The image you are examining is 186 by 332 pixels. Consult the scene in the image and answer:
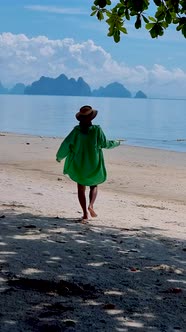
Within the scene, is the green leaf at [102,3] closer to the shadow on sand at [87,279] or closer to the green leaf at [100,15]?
the green leaf at [100,15]

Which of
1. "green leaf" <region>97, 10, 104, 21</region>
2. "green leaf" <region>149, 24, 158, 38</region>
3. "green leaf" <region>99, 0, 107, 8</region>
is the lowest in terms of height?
"green leaf" <region>149, 24, 158, 38</region>

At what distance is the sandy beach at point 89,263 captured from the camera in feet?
14.7

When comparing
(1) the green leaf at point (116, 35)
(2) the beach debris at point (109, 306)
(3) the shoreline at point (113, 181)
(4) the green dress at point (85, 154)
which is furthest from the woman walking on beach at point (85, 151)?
(2) the beach debris at point (109, 306)

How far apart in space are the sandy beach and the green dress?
2.35 feet

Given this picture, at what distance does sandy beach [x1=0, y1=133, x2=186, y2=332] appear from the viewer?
14.7ft

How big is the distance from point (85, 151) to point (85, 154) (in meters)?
0.05

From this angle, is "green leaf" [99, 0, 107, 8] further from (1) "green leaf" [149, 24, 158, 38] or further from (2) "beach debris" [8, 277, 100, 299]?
(2) "beach debris" [8, 277, 100, 299]

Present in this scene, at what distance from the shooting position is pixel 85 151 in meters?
8.70

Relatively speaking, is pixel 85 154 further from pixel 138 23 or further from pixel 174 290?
pixel 174 290

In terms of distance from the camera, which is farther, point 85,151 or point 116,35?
point 85,151

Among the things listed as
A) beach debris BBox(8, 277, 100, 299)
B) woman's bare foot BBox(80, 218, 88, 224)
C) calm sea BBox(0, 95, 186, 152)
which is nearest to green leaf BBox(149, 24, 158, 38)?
beach debris BBox(8, 277, 100, 299)

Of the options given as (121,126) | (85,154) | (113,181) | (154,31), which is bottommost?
(113,181)

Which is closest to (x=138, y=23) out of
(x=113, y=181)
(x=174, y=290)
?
(x=174, y=290)

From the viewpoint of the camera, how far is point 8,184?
12492mm
